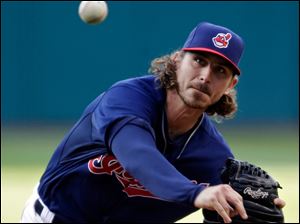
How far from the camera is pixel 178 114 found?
14.0ft

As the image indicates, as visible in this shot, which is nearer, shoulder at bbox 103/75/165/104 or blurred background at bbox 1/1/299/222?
shoulder at bbox 103/75/165/104

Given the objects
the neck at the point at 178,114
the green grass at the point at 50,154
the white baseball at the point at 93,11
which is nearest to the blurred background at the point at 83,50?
the green grass at the point at 50,154

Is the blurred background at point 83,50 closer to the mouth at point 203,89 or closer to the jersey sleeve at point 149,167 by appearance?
the mouth at point 203,89

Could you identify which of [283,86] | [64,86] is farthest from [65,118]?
[283,86]

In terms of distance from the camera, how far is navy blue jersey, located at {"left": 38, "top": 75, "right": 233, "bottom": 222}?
13.6 feet

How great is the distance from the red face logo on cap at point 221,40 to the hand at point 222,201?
105 centimetres

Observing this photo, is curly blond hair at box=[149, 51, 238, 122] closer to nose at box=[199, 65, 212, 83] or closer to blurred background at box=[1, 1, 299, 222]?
nose at box=[199, 65, 212, 83]

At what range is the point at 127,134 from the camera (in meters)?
3.73

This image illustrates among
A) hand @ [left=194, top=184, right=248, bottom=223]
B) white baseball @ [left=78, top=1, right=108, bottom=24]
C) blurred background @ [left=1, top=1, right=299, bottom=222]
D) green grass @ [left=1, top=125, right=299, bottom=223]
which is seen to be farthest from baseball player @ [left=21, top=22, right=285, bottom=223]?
blurred background @ [left=1, top=1, right=299, bottom=222]

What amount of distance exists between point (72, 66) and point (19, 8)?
56.6 inches

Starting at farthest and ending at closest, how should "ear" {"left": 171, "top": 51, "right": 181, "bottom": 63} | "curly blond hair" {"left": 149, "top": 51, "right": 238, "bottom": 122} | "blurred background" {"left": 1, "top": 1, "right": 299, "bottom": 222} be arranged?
"blurred background" {"left": 1, "top": 1, "right": 299, "bottom": 222} < "ear" {"left": 171, "top": 51, "right": 181, "bottom": 63} < "curly blond hair" {"left": 149, "top": 51, "right": 238, "bottom": 122}

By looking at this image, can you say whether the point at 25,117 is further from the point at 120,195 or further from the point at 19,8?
the point at 120,195

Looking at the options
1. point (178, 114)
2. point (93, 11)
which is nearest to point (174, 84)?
point (178, 114)

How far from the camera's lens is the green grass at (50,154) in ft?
29.3
